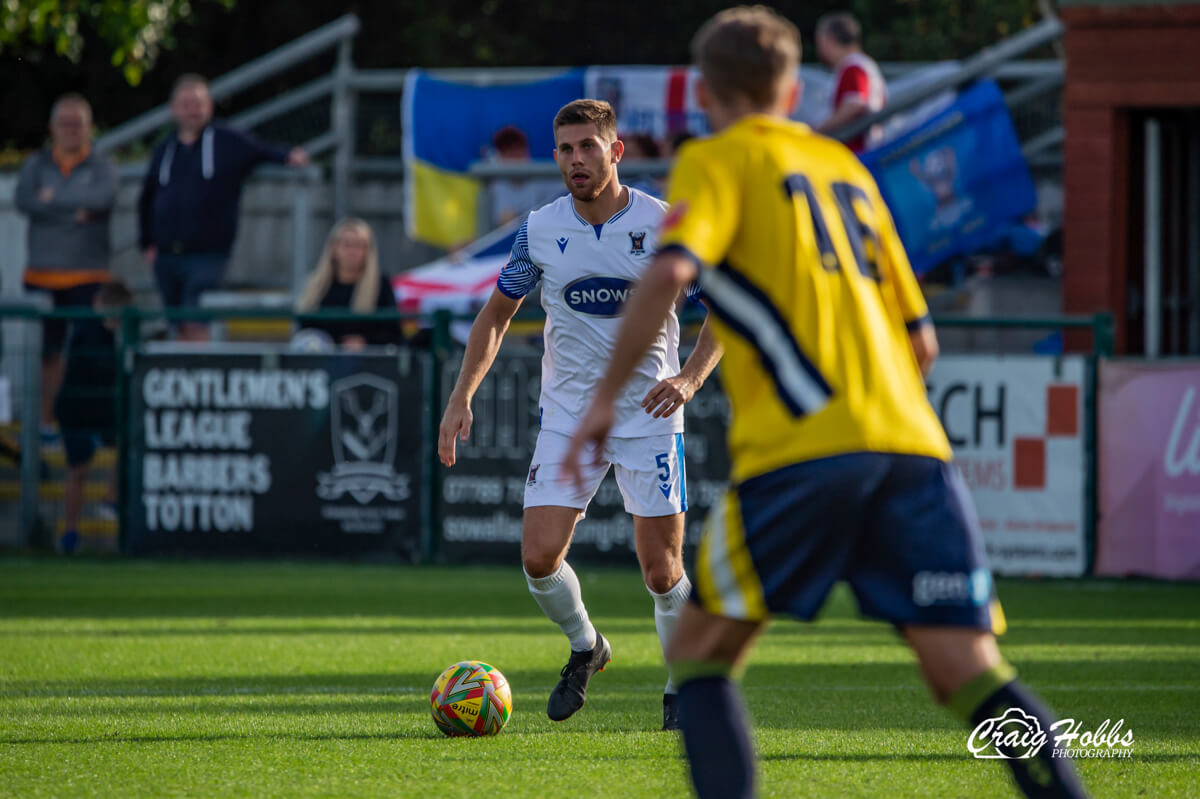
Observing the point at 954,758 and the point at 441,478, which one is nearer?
the point at 954,758

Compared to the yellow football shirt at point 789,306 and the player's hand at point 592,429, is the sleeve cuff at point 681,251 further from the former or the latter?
the player's hand at point 592,429

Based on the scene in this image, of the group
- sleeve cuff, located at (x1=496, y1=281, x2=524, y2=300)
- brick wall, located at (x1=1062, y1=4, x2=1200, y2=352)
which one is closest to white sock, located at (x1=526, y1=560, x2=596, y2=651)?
sleeve cuff, located at (x1=496, y1=281, x2=524, y2=300)

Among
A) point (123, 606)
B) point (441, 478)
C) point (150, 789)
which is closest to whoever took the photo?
point (150, 789)

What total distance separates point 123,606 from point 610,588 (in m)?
3.53

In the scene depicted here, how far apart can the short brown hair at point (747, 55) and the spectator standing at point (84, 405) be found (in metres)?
11.1

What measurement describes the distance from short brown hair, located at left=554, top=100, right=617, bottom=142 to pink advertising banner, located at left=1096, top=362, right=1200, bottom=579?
729cm

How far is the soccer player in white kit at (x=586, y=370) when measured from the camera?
679 centimetres

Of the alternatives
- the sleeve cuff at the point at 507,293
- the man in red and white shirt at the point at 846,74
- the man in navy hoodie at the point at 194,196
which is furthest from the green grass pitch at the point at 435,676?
the man in red and white shirt at the point at 846,74

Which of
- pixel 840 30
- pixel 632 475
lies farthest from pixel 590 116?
pixel 840 30

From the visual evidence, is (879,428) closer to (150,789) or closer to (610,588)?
(150,789)

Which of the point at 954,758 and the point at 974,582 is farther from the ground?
the point at 974,582

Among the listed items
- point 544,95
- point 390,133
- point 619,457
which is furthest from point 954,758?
point 390,133

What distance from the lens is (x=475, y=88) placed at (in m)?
19.3

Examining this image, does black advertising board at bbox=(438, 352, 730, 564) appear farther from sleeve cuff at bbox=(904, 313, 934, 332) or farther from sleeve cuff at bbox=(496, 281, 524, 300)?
sleeve cuff at bbox=(904, 313, 934, 332)
